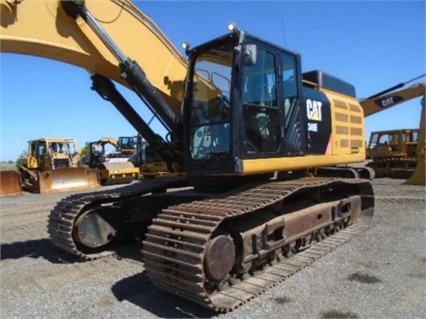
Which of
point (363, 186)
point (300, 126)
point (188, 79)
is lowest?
point (363, 186)

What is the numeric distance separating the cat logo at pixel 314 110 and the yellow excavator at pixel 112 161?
12.0 meters

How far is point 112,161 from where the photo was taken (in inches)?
769

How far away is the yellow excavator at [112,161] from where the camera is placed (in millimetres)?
17625

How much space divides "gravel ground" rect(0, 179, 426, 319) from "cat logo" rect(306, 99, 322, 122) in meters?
1.93

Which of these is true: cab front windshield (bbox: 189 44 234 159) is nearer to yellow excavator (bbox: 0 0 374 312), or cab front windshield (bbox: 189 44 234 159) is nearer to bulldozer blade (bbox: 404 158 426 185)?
yellow excavator (bbox: 0 0 374 312)

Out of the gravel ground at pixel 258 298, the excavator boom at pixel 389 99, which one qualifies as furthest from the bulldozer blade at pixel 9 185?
the excavator boom at pixel 389 99

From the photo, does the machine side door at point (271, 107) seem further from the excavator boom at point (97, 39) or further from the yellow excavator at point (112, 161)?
the yellow excavator at point (112, 161)

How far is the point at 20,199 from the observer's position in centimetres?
1366

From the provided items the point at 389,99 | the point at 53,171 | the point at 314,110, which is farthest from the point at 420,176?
the point at 53,171

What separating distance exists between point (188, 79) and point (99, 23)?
4.22ft

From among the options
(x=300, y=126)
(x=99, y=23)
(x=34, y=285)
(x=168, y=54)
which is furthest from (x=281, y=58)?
(x=34, y=285)

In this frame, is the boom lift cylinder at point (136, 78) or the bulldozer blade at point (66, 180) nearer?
the boom lift cylinder at point (136, 78)

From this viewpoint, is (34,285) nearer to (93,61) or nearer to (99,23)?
(93,61)

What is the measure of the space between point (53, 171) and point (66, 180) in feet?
1.89
